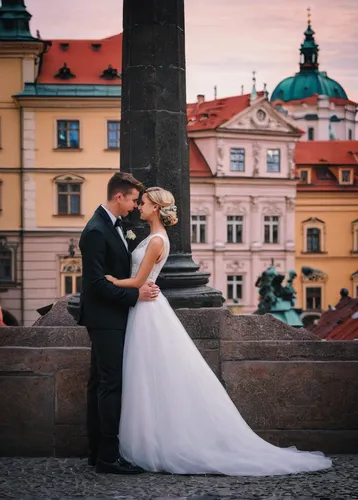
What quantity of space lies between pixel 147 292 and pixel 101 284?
0.89 ft

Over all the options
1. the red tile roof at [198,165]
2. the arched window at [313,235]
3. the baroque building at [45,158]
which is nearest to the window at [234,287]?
the red tile roof at [198,165]

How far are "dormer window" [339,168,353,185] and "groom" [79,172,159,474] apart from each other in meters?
51.0

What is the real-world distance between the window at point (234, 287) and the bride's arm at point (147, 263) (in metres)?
43.9

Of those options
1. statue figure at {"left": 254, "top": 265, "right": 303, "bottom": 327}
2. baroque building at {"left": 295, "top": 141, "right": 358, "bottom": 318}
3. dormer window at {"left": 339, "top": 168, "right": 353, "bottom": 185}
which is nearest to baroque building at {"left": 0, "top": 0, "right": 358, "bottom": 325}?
baroque building at {"left": 295, "top": 141, "right": 358, "bottom": 318}

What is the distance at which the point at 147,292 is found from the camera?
20.1 feet

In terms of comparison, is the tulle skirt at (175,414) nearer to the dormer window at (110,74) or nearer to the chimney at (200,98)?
the dormer window at (110,74)

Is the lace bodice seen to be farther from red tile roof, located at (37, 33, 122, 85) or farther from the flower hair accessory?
red tile roof, located at (37, 33, 122, 85)

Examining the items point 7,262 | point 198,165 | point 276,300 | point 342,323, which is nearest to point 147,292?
point 342,323

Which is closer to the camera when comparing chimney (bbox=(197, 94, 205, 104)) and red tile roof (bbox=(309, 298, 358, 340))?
red tile roof (bbox=(309, 298, 358, 340))

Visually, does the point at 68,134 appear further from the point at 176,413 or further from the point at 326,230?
the point at 176,413

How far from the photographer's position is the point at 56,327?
22.3 ft

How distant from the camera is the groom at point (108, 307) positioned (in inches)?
237

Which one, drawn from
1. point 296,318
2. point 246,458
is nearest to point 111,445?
point 246,458

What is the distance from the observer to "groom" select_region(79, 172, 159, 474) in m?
6.02
